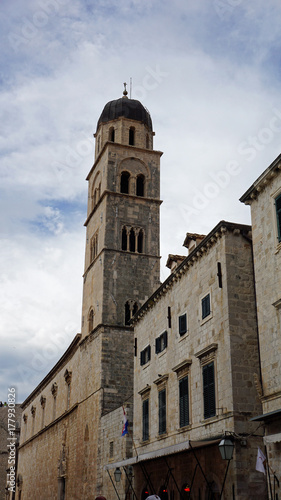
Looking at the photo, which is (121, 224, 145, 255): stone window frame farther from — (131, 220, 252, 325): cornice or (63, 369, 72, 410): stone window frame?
(63, 369, 72, 410): stone window frame

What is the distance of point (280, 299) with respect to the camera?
Answer: 50.2ft

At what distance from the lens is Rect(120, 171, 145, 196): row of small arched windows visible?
130 feet

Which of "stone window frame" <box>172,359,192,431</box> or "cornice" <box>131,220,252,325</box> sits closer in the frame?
"cornice" <box>131,220,252,325</box>

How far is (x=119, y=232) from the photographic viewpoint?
123 feet

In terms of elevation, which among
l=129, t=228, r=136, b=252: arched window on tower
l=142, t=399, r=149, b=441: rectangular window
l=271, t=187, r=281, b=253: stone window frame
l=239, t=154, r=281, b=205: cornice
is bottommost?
l=142, t=399, r=149, b=441: rectangular window

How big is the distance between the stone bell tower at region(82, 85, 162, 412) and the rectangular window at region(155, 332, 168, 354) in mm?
8290

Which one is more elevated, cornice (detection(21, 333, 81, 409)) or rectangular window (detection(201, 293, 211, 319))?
cornice (detection(21, 333, 81, 409))

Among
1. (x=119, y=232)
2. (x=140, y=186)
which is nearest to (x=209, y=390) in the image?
(x=119, y=232)

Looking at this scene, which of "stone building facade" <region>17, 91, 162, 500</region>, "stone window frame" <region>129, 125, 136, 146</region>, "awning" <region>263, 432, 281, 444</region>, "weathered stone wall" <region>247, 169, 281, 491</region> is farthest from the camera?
"stone window frame" <region>129, 125, 136, 146</region>

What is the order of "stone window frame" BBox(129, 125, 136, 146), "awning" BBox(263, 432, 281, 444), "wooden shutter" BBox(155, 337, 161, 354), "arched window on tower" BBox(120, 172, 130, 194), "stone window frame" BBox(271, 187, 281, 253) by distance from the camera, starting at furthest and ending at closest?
"stone window frame" BBox(129, 125, 136, 146) → "arched window on tower" BBox(120, 172, 130, 194) → "wooden shutter" BBox(155, 337, 161, 354) → "stone window frame" BBox(271, 187, 281, 253) → "awning" BBox(263, 432, 281, 444)

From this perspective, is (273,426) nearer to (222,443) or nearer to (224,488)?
(222,443)

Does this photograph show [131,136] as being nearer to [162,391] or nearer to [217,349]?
[162,391]

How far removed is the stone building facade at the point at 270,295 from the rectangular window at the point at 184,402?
4.90 meters

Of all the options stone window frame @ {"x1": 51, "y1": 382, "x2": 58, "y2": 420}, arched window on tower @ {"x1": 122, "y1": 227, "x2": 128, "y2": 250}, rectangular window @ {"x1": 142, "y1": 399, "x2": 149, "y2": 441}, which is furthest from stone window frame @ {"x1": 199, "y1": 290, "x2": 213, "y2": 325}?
stone window frame @ {"x1": 51, "y1": 382, "x2": 58, "y2": 420}
